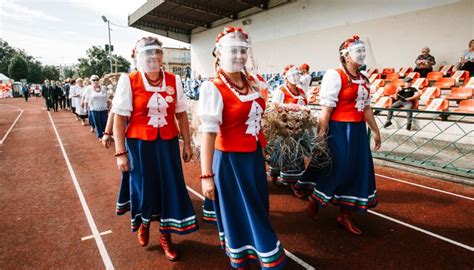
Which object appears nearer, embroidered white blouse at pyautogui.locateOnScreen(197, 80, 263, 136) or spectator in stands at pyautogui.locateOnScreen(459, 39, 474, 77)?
embroidered white blouse at pyautogui.locateOnScreen(197, 80, 263, 136)

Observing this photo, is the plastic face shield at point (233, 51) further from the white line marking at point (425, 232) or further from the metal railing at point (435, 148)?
the metal railing at point (435, 148)

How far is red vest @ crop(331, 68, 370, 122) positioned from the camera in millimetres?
3004

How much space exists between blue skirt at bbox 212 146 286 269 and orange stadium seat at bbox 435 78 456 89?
874cm

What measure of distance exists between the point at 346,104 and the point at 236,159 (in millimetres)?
1580

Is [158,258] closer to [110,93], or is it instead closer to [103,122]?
[103,122]

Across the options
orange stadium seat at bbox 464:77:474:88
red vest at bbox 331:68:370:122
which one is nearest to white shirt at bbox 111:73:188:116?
red vest at bbox 331:68:370:122

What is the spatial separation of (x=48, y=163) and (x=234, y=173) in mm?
6137

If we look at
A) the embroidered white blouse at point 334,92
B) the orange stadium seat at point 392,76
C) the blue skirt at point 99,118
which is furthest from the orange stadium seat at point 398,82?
the blue skirt at point 99,118

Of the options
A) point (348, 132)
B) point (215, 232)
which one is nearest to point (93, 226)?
point (215, 232)

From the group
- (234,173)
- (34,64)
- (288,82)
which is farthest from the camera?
(34,64)

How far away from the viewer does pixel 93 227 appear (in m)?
3.51

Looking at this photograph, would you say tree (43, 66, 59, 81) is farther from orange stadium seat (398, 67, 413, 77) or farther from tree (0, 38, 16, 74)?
orange stadium seat (398, 67, 413, 77)

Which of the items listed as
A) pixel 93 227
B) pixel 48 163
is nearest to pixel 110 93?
pixel 48 163

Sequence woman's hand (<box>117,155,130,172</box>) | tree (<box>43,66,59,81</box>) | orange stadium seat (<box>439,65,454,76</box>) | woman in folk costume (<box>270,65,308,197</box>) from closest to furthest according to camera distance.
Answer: woman's hand (<box>117,155,130,172</box>)
woman in folk costume (<box>270,65,308,197</box>)
orange stadium seat (<box>439,65,454,76</box>)
tree (<box>43,66,59,81</box>)
